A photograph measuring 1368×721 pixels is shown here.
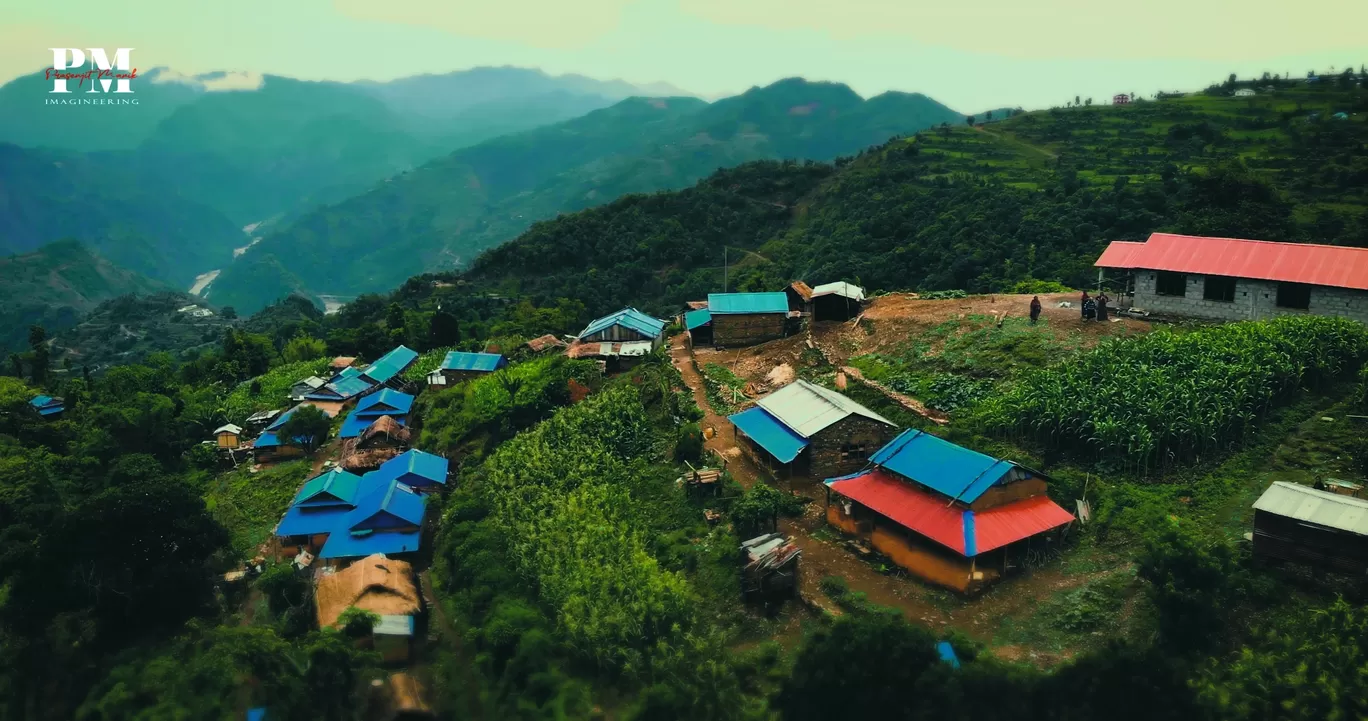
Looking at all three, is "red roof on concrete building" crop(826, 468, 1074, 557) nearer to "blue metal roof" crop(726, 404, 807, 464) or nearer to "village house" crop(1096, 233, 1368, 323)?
"blue metal roof" crop(726, 404, 807, 464)

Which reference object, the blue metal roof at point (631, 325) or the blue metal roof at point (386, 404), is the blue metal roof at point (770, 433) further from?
the blue metal roof at point (386, 404)

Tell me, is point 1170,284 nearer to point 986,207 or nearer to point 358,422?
point 986,207

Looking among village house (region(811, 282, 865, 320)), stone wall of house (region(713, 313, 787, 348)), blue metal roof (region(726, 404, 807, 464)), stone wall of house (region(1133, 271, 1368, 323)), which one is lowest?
blue metal roof (region(726, 404, 807, 464))

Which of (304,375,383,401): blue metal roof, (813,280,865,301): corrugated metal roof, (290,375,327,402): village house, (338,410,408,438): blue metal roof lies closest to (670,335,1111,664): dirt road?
(813,280,865,301): corrugated metal roof

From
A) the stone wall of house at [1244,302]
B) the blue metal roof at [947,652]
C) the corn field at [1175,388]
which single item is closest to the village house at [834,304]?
Answer: the stone wall of house at [1244,302]

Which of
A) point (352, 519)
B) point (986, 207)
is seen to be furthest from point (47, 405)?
point (986, 207)

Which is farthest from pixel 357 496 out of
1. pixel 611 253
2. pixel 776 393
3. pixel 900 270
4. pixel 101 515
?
pixel 611 253

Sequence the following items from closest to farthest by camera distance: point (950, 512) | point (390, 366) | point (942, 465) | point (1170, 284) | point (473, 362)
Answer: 1. point (950, 512)
2. point (942, 465)
3. point (1170, 284)
4. point (473, 362)
5. point (390, 366)
